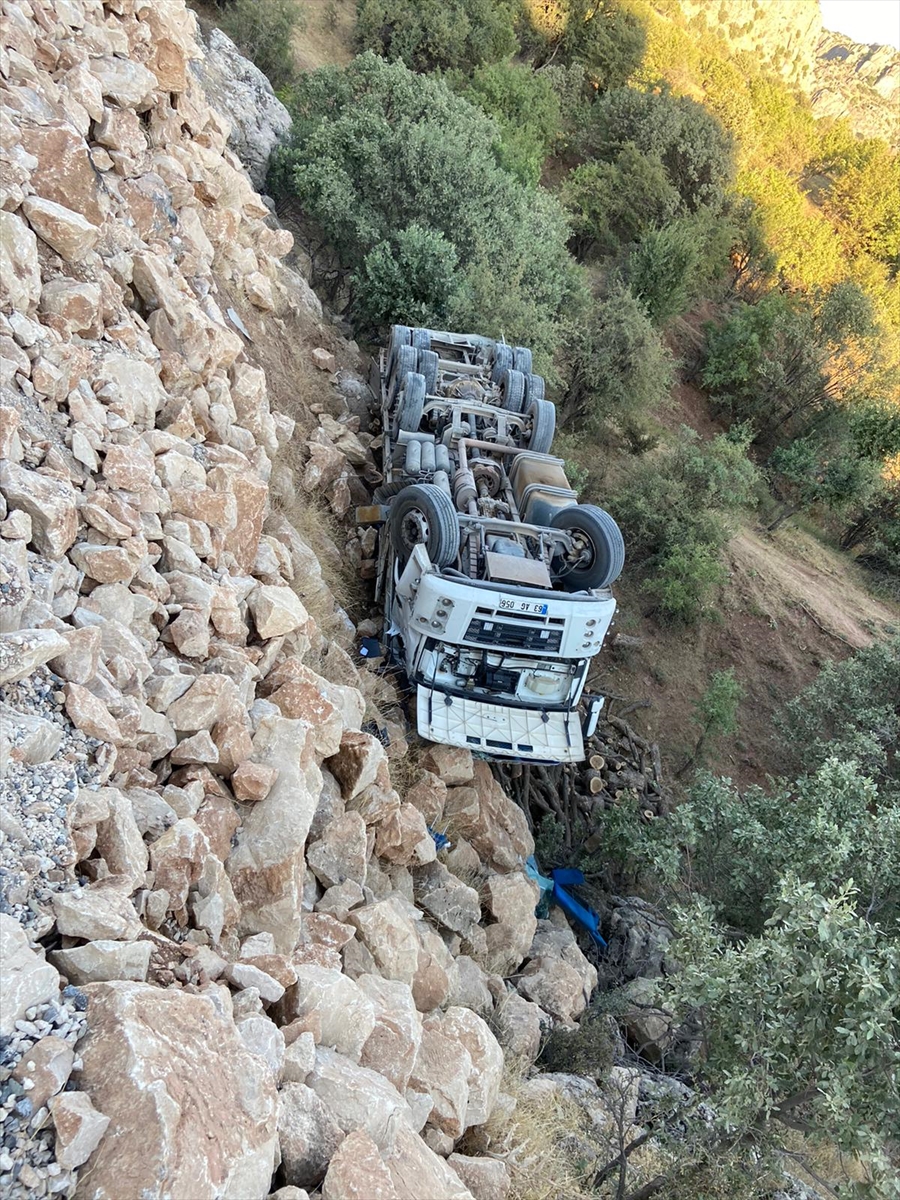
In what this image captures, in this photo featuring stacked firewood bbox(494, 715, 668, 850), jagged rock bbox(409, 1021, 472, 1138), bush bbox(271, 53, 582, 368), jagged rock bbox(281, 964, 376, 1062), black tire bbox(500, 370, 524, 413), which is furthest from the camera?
bush bbox(271, 53, 582, 368)

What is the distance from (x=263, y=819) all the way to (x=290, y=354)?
267 inches

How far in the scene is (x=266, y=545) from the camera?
224 inches

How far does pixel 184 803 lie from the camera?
3654mm

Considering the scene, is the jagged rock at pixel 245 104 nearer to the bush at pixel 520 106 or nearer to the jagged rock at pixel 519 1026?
the bush at pixel 520 106

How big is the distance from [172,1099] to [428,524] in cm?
514

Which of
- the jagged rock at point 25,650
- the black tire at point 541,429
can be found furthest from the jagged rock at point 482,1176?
the black tire at point 541,429

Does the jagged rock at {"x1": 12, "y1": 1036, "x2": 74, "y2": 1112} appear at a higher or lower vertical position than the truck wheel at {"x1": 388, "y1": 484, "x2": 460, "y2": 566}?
higher

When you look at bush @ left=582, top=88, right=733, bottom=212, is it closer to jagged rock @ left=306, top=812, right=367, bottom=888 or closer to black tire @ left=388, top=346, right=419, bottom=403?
black tire @ left=388, top=346, right=419, bottom=403

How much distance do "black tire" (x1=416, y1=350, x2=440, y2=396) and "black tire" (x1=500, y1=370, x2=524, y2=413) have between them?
2.97ft

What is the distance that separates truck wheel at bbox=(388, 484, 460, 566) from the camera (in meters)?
6.87

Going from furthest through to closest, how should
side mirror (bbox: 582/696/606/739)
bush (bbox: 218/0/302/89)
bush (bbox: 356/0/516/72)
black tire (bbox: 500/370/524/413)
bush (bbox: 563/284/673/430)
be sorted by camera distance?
bush (bbox: 356/0/516/72), bush (bbox: 218/0/302/89), bush (bbox: 563/284/673/430), black tire (bbox: 500/370/524/413), side mirror (bbox: 582/696/606/739)

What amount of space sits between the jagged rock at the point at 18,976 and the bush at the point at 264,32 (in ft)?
63.2

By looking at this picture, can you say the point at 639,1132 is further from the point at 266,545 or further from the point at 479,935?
the point at 266,545

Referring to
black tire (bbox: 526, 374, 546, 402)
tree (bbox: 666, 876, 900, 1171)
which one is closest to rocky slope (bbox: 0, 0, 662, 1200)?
tree (bbox: 666, 876, 900, 1171)
